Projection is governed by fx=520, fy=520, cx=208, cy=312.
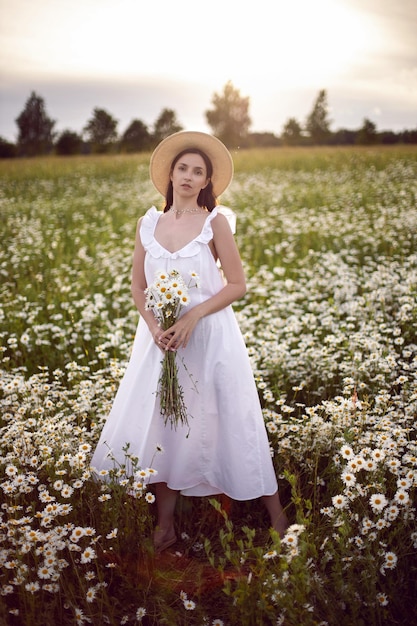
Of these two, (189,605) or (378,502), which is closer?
(189,605)

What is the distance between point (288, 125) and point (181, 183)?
4400cm

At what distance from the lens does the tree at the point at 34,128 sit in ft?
129

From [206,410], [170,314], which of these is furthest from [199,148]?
[206,410]

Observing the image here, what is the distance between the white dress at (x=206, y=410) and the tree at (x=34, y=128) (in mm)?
38184

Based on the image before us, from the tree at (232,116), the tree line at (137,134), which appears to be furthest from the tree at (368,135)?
the tree at (232,116)

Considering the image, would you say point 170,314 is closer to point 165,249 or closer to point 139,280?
point 165,249

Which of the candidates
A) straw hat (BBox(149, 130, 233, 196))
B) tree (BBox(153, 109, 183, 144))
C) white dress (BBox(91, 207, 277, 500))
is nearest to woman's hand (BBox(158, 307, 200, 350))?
white dress (BBox(91, 207, 277, 500))

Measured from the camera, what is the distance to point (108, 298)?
6223mm

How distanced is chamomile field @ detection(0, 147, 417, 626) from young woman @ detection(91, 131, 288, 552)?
5.5 inches

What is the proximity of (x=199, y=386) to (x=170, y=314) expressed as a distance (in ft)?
1.63

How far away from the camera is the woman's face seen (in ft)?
9.41

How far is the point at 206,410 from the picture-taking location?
2.80 meters

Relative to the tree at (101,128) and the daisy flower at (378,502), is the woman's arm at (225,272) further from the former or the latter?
the tree at (101,128)

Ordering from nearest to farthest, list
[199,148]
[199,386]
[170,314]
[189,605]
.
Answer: [189,605], [170,314], [199,386], [199,148]
